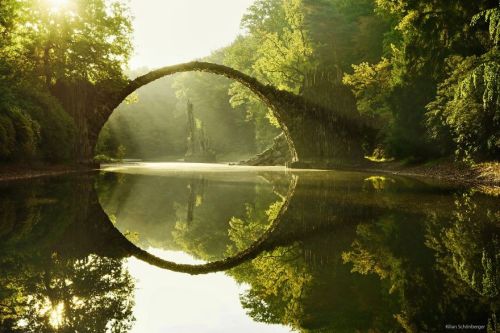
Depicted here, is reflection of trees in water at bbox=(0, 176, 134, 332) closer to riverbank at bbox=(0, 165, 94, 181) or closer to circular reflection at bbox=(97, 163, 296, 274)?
circular reflection at bbox=(97, 163, 296, 274)

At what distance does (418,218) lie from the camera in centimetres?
696

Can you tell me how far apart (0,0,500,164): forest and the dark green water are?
6242mm

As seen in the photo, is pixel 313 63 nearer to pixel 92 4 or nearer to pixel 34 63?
pixel 92 4

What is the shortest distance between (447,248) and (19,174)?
15131 mm

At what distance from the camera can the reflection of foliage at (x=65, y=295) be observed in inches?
110

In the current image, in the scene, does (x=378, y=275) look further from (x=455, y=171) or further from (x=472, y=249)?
(x=455, y=171)

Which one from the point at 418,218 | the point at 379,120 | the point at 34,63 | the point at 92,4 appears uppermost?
the point at 92,4

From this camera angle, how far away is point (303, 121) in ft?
92.0

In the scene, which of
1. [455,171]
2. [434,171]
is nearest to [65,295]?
[455,171]

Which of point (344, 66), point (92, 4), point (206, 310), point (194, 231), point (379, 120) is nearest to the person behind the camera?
point (206, 310)

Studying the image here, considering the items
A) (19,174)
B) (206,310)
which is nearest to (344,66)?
(19,174)

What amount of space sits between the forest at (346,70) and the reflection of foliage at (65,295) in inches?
377

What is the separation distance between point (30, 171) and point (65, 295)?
15.4 metres

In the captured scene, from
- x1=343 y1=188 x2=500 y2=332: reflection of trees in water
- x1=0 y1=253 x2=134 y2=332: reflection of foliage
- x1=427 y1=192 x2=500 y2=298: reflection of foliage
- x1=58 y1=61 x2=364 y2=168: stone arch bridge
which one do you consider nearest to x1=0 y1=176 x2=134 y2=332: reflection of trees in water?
x1=0 y1=253 x2=134 y2=332: reflection of foliage
